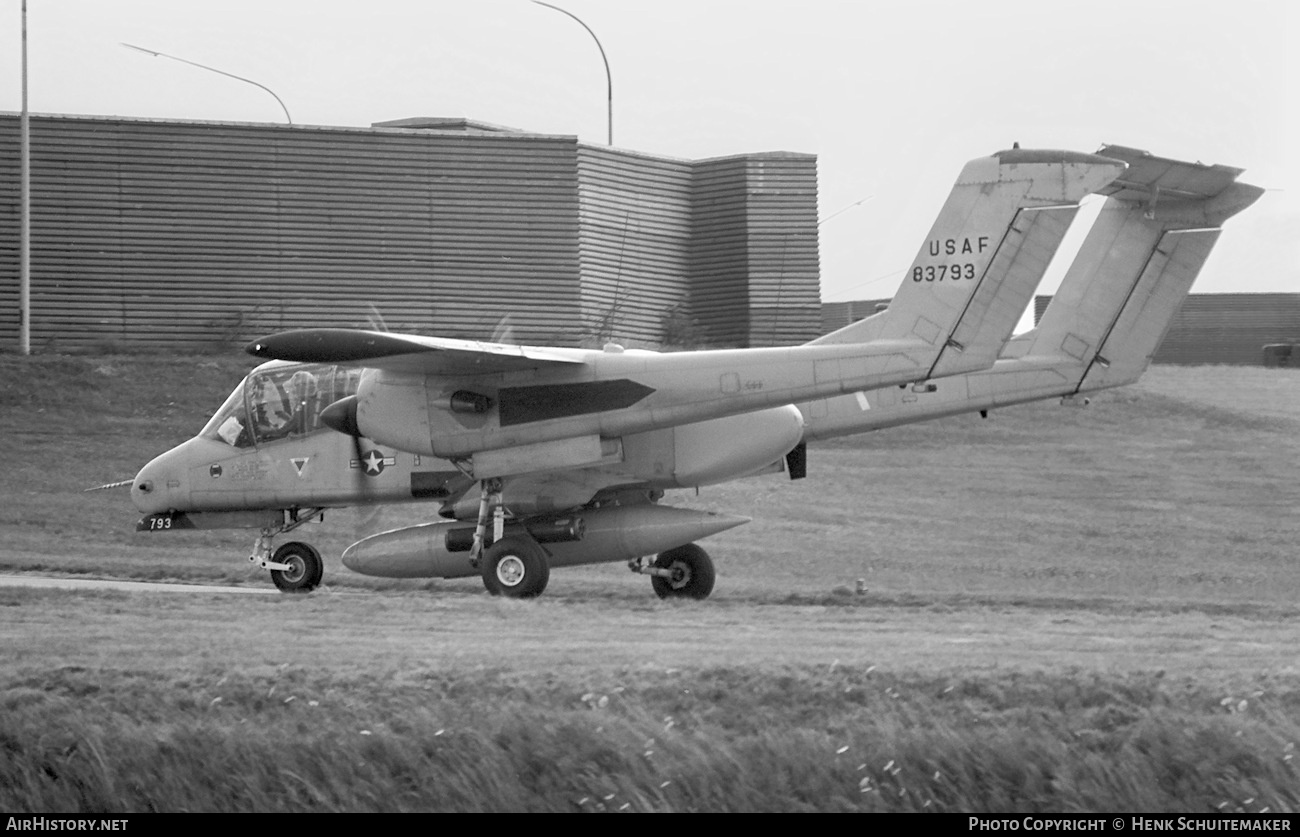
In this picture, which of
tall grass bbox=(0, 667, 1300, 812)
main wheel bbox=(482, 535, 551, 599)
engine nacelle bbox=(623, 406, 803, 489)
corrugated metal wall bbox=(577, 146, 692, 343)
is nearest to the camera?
tall grass bbox=(0, 667, 1300, 812)

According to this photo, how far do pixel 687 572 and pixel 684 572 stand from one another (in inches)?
1.4

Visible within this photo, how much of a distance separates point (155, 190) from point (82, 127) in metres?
2.20

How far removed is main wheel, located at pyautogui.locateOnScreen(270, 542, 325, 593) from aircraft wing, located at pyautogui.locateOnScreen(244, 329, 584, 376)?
320 cm

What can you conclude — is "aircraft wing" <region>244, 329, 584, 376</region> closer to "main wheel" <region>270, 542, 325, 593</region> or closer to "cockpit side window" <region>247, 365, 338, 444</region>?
"cockpit side window" <region>247, 365, 338, 444</region>

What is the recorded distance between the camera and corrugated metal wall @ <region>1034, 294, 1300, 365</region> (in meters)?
62.1

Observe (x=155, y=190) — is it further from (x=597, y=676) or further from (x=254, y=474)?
(x=597, y=676)

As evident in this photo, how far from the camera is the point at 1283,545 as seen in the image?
30.9m

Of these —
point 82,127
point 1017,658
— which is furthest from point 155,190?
point 1017,658

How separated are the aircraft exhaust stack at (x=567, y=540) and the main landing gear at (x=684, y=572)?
2.48 feet

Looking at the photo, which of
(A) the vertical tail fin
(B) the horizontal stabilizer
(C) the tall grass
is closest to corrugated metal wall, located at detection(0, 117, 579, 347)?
(B) the horizontal stabilizer

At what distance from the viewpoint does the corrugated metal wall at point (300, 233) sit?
135 ft

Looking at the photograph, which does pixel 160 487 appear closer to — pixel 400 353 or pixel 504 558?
pixel 504 558

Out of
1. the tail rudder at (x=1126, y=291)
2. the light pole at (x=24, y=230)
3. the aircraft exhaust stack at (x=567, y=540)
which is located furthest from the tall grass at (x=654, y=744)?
the light pole at (x=24, y=230)
